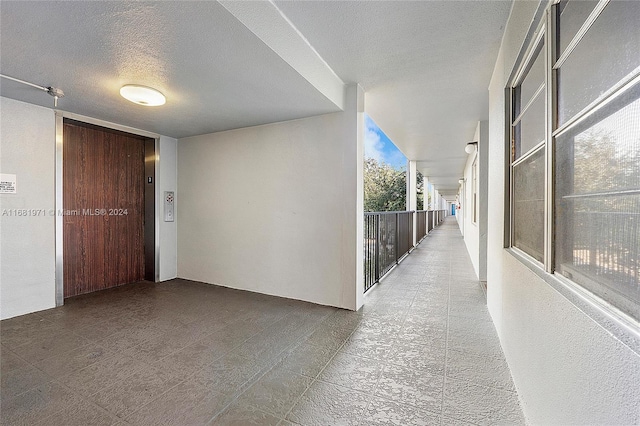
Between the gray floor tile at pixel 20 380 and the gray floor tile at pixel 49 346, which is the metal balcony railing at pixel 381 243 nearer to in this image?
the gray floor tile at pixel 49 346

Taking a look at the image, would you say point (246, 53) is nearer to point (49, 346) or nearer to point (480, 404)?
point (480, 404)

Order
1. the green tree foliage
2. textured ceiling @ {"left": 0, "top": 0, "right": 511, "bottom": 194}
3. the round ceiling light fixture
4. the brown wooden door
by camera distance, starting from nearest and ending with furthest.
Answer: textured ceiling @ {"left": 0, "top": 0, "right": 511, "bottom": 194} < the round ceiling light fixture < the brown wooden door < the green tree foliage

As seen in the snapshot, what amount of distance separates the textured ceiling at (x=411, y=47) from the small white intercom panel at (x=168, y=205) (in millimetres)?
3418

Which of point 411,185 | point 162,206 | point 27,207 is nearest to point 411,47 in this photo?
point 162,206

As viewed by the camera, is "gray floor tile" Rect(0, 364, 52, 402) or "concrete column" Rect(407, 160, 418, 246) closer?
"gray floor tile" Rect(0, 364, 52, 402)

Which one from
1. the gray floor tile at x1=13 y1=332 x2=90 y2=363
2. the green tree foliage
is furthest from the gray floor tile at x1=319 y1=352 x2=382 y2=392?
the green tree foliage

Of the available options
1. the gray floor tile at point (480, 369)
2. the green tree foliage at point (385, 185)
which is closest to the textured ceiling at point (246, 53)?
the gray floor tile at point (480, 369)

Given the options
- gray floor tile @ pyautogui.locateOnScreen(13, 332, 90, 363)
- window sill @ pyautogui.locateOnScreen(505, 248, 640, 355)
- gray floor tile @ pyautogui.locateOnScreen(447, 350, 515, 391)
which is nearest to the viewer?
window sill @ pyautogui.locateOnScreen(505, 248, 640, 355)

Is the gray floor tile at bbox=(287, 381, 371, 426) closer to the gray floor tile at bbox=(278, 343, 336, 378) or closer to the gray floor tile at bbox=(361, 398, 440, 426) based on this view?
the gray floor tile at bbox=(361, 398, 440, 426)

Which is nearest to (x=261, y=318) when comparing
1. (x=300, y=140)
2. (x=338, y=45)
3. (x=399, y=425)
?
(x=399, y=425)

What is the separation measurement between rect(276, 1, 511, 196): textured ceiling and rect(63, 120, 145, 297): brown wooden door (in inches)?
138

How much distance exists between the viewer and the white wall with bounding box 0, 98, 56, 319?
2984mm

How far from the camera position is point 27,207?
3143mm

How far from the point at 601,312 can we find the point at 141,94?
3.40 m
